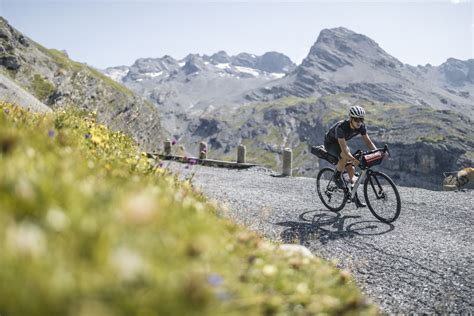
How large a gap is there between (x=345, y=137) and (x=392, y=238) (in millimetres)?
2766

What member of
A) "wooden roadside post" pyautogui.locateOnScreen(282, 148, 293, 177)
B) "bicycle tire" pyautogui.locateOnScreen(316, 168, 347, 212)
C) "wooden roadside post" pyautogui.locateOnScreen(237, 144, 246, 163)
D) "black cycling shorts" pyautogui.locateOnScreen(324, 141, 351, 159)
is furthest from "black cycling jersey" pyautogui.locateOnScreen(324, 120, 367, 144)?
"wooden roadside post" pyautogui.locateOnScreen(237, 144, 246, 163)

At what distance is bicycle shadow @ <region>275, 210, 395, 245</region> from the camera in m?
7.82

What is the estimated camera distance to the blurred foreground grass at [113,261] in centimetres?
129

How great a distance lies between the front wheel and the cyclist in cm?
35

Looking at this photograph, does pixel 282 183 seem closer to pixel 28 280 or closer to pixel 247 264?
pixel 247 264

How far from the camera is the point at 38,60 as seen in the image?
277 ft

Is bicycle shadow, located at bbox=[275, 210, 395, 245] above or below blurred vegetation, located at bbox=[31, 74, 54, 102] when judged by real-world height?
below

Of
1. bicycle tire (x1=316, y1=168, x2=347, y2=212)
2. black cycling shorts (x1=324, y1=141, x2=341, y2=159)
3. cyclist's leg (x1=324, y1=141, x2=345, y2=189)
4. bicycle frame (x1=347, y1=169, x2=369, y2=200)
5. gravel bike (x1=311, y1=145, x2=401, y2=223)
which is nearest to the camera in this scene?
gravel bike (x1=311, y1=145, x2=401, y2=223)

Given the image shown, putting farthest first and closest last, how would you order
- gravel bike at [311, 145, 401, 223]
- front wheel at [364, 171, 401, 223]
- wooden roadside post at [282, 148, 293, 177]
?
wooden roadside post at [282, 148, 293, 177]
front wheel at [364, 171, 401, 223]
gravel bike at [311, 145, 401, 223]

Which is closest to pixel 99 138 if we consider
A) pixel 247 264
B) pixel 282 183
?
pixel 247 264

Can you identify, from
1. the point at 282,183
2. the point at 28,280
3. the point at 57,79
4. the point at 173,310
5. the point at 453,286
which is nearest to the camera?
the point at 28,280

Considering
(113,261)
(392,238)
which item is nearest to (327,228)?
(392,238)

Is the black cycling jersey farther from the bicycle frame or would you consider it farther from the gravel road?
the gravel road

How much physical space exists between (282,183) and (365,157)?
6352 millimetres
